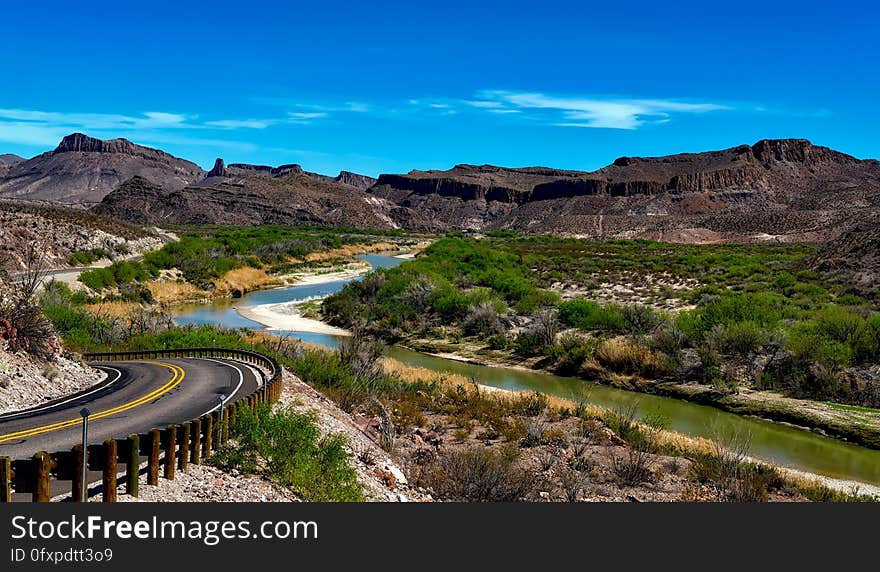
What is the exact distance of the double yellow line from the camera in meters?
10.3

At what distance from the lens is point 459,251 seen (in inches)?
2601

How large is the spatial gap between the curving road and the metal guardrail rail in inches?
62.8

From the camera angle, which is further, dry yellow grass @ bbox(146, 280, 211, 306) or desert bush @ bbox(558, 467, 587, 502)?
dry yellow grass @ bbox(146, 280, 211, 306)

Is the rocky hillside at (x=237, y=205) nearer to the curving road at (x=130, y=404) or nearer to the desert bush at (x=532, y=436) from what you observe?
the curving road at (x=130, y=404)

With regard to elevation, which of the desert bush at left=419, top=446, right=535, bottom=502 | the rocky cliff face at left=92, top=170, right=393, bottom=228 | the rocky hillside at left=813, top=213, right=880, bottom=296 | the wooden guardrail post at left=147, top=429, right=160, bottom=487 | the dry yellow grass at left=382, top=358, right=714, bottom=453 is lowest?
the dry yellow grass at left=382, top=358, right=714, bottom=453

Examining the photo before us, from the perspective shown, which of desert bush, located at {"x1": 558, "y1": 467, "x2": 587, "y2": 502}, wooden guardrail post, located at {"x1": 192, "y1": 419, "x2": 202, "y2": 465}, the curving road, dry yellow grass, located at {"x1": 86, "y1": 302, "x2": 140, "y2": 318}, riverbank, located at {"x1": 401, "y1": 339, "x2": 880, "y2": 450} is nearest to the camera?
wooden guardrail post, located at {"x1": 192, "y1": 419, "x2": 202, "y2": 465}

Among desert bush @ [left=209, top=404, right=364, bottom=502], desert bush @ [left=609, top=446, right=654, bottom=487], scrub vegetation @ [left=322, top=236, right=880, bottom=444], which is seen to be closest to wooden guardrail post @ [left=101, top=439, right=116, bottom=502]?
desert bush @ [left=209, top=404, right=364, bottom=502]

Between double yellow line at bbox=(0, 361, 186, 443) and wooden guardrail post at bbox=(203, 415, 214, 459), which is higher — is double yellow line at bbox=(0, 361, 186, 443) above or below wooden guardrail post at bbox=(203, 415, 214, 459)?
below

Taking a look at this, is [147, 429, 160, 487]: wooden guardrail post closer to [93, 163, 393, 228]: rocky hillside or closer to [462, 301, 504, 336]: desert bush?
[462, 301, 504, 336]: desert bush

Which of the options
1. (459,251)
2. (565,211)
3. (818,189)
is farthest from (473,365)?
(565,211)

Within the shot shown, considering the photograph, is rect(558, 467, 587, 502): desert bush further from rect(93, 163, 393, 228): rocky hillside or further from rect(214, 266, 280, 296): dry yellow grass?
rect(93, 163, 393, 228): rocky hillside

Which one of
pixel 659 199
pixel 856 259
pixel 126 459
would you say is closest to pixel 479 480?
pixel 126 459

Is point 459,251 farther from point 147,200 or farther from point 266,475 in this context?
point 147,200

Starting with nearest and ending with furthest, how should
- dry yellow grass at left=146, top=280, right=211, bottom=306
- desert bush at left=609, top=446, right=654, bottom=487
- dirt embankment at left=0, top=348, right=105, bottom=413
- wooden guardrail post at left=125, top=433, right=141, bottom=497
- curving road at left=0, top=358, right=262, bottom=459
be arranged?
wooden guardrail post at left=125, top=433, right=141, bottom=497, curving road at left=0, top=358, right=262, bottom=459, dirt embankment at left=0, top=348, right=105, bottom=413, desert bush at left=609, top=446, right=654, bottom=487, dry yellow grass at left=146, top=280, right=211, bottom=306
